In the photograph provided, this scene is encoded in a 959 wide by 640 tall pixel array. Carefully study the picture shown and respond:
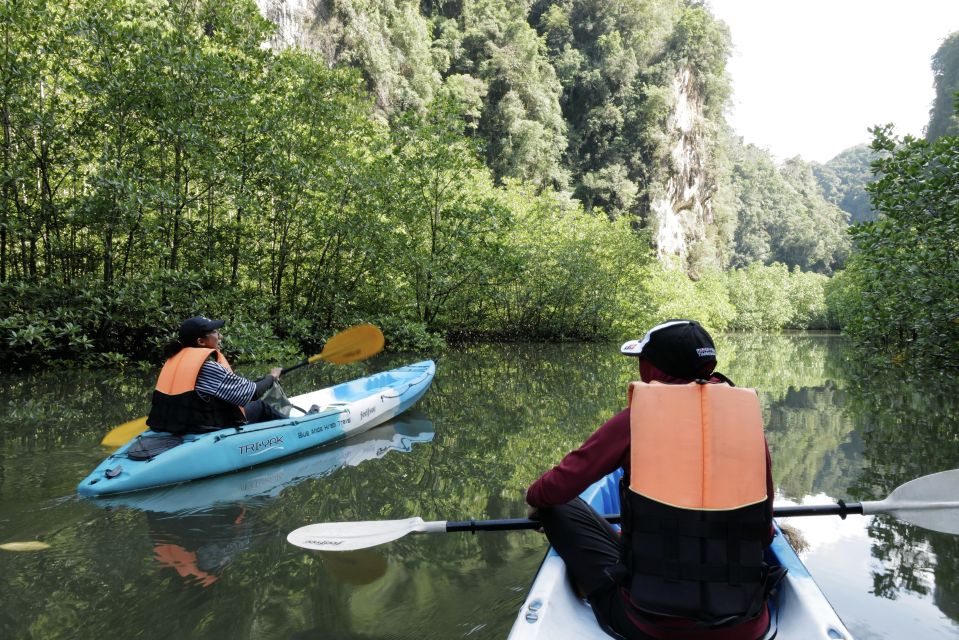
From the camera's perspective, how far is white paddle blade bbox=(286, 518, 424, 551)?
271 cm

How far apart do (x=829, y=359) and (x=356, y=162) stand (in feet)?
48.0

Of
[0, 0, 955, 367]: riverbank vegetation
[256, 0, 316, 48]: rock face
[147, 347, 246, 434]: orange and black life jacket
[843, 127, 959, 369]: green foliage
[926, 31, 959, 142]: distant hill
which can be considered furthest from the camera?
[926, 31, 959, 142]: distant hill

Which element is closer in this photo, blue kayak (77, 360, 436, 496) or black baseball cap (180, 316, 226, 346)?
blue kayak (77, 360, 436, 496)

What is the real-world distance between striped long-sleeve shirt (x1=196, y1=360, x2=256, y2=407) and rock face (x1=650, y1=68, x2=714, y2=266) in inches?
1265

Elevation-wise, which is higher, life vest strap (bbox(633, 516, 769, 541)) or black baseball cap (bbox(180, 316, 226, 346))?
black baseball cap (bbox(180, 316, 226, 346))

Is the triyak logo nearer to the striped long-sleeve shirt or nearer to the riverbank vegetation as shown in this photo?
the striped long-sleeve shirt

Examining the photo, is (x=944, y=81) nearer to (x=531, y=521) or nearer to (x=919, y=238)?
(x=919, y=238)

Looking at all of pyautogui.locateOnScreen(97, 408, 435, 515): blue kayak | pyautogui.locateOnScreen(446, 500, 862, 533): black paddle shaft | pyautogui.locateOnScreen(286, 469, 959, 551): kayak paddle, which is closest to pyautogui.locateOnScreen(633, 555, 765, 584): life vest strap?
pyautogui.locateOnScreen(446, 500, 862, 533): black paddle shaft

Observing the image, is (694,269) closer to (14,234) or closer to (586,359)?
(586,359)

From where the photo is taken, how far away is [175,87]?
9.04m

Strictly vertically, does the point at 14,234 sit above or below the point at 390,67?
below

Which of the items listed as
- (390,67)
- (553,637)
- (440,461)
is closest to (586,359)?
(440,461)

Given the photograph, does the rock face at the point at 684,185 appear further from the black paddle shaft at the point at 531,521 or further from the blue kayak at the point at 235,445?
the black paddle shaft at the point at 531,521

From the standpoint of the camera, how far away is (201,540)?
3.30m
